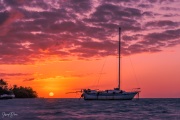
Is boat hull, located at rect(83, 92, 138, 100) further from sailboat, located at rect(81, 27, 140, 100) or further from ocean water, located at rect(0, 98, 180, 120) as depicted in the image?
ocean water, located at rect(0, 98, 180, 120)

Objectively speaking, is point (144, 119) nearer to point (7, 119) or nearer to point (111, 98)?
point (7, 119)

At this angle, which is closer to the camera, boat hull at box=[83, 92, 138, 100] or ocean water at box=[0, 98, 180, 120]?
ocean water at box=[0, 98, 180, 120]

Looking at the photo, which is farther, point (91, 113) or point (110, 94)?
point (110, 94)

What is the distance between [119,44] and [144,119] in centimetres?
8512

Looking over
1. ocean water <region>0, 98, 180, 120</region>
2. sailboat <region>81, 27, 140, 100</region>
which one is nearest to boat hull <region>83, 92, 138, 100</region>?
sailboat <region>81, 27, 140, 100</region>

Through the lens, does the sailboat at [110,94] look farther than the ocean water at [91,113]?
Yes

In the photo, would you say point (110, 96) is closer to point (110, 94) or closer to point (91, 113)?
point (110, 94)

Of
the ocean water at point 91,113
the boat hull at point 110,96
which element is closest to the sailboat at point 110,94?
the boat hull at point 110,96

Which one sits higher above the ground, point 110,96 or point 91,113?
point 110,96

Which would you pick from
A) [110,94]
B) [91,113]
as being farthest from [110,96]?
[91,113]

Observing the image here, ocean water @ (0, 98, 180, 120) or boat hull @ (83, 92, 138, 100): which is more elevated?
boat hull @ (83, 92, 138, 100)

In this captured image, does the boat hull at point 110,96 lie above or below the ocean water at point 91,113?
above

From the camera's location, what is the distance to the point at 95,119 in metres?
48.6

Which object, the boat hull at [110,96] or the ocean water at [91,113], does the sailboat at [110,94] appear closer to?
the boat hull at [110,96]
